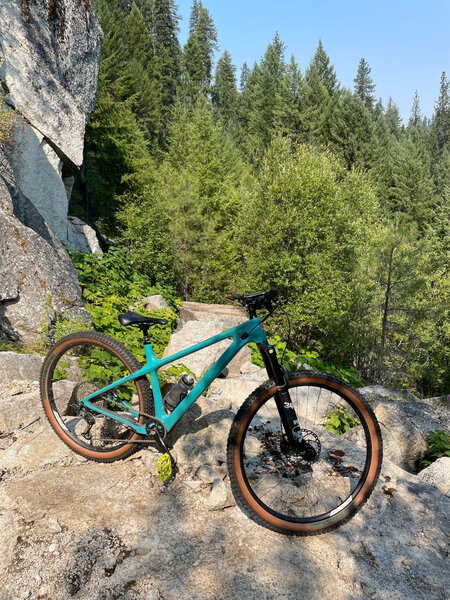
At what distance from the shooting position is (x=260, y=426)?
293cm

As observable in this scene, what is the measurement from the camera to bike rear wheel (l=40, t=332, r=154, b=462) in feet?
9.10

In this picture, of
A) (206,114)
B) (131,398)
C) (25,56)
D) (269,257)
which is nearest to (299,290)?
(269,257)

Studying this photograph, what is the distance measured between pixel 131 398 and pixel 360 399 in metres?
1.66

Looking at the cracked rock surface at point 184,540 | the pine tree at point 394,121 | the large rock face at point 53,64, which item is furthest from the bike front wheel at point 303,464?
the pine tree at point 394,121

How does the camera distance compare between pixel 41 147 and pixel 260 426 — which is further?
pixel 41 147

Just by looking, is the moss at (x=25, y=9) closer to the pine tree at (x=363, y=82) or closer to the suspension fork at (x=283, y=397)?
the suspension fork at (x=283, y=397)

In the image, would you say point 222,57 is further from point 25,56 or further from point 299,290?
point 25,56

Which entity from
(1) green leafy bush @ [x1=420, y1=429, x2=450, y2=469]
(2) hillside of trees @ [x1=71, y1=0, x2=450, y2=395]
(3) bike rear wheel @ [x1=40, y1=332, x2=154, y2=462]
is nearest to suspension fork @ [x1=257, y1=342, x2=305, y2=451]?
(3) bike rear wheel @ [x1=40, y1=332, x2=154, y2=462]

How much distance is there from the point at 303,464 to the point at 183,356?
1.13m

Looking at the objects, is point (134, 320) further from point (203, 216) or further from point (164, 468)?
point (203, 216)

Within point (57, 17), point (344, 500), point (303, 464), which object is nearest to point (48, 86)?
point (57, 17)

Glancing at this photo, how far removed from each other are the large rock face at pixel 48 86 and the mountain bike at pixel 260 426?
29.0ft

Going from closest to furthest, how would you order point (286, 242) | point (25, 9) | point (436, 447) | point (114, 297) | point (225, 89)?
point (436, 447), point (114, 297), point (25, 9), point (286, 242), point (225, 89)

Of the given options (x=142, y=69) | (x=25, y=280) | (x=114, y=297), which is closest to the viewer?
(x=25, y=280)
